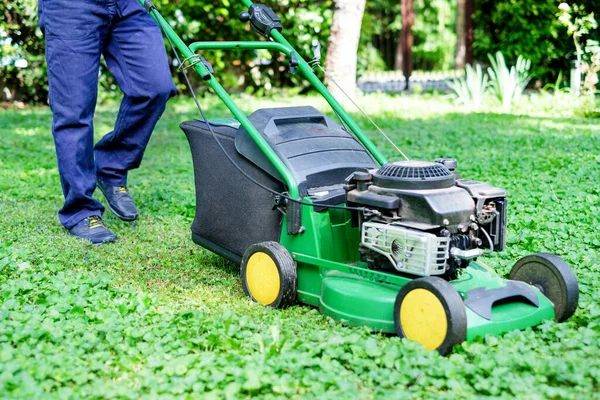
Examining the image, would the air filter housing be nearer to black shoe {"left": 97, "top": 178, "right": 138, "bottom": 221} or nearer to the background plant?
black shoe {"left": 97, "top": 178, "right": 138, "bottom": 221}

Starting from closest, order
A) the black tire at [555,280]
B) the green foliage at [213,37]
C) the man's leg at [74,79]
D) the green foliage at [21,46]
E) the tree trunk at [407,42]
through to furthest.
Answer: the black tire at [555,280] < the man's leg at [74,79] < the green foliage at [21,46] < the green foliage at [213,37] < the tree trunk at [407,42]

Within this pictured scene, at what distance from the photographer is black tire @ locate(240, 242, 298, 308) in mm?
2467

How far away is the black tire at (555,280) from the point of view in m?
2.28

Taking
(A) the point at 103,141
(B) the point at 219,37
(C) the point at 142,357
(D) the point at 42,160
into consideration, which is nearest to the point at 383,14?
(B) the point at 219,37

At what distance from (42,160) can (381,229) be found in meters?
3.74

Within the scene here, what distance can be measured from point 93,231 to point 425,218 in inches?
67.0

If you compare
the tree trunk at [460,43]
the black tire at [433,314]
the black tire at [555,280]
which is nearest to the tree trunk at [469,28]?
the tree trunk at [460,43]

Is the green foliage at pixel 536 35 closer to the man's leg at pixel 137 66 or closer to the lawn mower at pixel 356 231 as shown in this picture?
the man's leg at pixel 137 66

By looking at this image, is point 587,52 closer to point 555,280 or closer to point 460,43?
point 555,280

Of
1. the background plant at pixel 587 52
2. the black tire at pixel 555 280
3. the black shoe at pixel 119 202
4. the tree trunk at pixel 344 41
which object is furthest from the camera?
the tree trunk at pixel 344 41

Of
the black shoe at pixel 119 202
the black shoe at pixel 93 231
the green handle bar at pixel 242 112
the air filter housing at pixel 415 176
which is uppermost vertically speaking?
the green handle bar at pixel 242 112

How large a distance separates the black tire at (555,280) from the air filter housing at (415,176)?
0.39 m

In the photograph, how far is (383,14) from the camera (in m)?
22.0

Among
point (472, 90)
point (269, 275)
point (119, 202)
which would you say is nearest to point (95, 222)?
point (119, 202)
